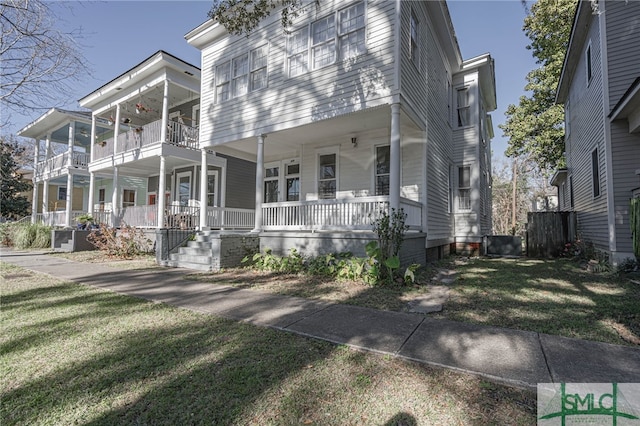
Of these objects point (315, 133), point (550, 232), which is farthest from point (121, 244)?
point (550, 232)

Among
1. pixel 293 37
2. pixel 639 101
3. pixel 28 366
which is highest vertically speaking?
pixel 293 37

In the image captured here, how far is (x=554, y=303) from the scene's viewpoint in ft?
16.0

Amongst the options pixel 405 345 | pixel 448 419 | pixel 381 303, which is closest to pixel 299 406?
pixel 448 419

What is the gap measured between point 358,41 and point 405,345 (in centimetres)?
750

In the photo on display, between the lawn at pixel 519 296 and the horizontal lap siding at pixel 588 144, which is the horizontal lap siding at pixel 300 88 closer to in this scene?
the lawn at pixel 519 296

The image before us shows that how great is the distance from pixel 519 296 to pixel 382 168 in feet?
18.2

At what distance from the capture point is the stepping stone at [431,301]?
460 cm

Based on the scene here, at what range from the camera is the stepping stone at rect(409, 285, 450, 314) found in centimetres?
460

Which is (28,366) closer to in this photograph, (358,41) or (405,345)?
(405,345)

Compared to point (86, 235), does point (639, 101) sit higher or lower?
higher

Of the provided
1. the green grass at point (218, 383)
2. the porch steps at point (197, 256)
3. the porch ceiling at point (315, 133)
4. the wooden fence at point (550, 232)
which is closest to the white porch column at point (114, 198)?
the porch ceiling at point (315, 133)

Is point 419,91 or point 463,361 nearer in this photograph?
point 463,361

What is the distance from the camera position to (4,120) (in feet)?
29.8
